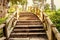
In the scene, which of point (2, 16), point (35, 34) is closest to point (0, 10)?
point (2, 16)

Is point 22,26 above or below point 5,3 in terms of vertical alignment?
below

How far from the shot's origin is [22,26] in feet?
34.4

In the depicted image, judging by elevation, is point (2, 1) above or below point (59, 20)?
above

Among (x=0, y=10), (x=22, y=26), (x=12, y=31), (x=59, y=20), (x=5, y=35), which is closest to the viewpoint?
(x=5, y=35)

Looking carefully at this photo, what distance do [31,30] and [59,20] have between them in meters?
5.65

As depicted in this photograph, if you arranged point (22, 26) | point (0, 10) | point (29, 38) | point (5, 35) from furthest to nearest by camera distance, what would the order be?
→ point (0, 10)
point (22, 26)
point (29, 38)
point (5, 35)

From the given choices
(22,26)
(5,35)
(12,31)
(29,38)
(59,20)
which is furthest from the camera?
(59,20)

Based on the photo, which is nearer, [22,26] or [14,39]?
[14,39]

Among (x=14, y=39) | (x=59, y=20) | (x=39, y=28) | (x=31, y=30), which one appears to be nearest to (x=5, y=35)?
(x=14, y=39)

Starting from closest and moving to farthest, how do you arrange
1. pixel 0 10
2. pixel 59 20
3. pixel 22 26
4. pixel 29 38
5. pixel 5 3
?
pixel 29 38 → pixel 22 26 → pixel 59 20 → pixel 0 10 → pixel 5 3

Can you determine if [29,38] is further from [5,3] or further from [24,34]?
[5,3]

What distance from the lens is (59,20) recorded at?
14.7 m

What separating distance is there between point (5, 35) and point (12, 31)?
1612 millimetres

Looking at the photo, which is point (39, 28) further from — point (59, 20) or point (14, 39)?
point (59, 20)
